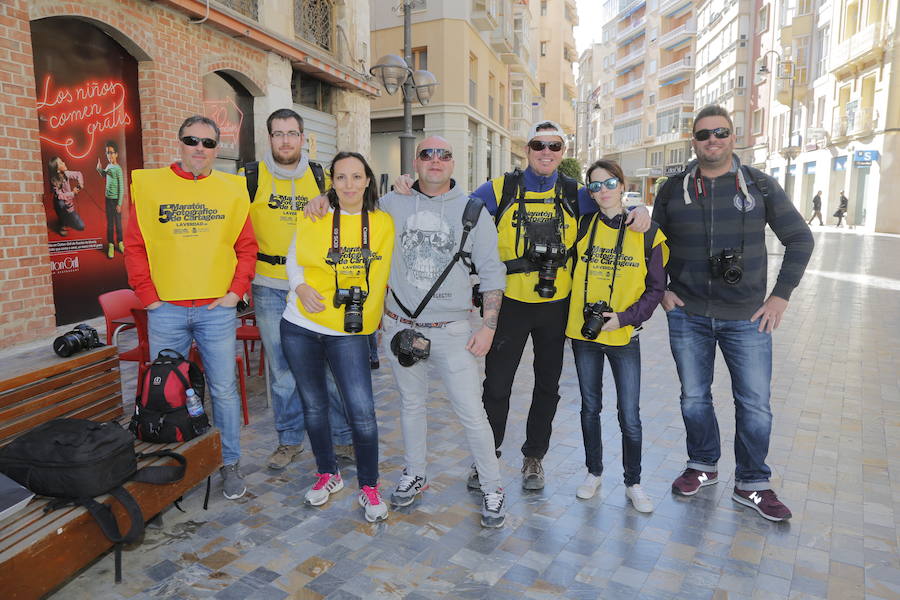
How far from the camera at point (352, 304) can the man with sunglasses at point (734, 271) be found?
1859 mm

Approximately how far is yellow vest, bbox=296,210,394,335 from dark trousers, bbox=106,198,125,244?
557 centimetres

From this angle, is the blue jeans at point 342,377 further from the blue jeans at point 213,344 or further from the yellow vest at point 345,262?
the blue jeans at point 213,344

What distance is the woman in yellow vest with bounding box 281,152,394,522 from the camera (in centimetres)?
329

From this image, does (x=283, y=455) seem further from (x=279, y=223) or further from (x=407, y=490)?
(x=279, y=223)

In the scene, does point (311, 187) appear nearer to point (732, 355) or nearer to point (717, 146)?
point (717, 146)

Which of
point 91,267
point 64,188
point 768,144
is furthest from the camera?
point 768,144

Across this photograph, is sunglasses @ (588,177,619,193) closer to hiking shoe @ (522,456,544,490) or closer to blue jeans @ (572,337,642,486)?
blue jeans @ (572,337,642,486)

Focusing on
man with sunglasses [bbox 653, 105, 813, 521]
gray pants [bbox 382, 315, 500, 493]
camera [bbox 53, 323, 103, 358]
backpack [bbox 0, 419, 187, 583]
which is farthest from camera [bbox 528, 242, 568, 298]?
camera [bbox 53, 323, 103, 358]

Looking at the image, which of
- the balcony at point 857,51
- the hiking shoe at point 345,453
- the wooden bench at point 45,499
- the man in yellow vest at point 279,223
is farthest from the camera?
the balcony at point 857,51

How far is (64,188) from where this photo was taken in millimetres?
7160

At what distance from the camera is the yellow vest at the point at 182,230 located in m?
3.47

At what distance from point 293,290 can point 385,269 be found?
53cm

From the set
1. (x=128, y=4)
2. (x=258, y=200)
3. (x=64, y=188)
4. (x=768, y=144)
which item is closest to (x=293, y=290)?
(x=258, y=200)

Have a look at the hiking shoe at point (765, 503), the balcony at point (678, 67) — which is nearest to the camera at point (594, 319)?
the hiking shoe at point (765, 503)
